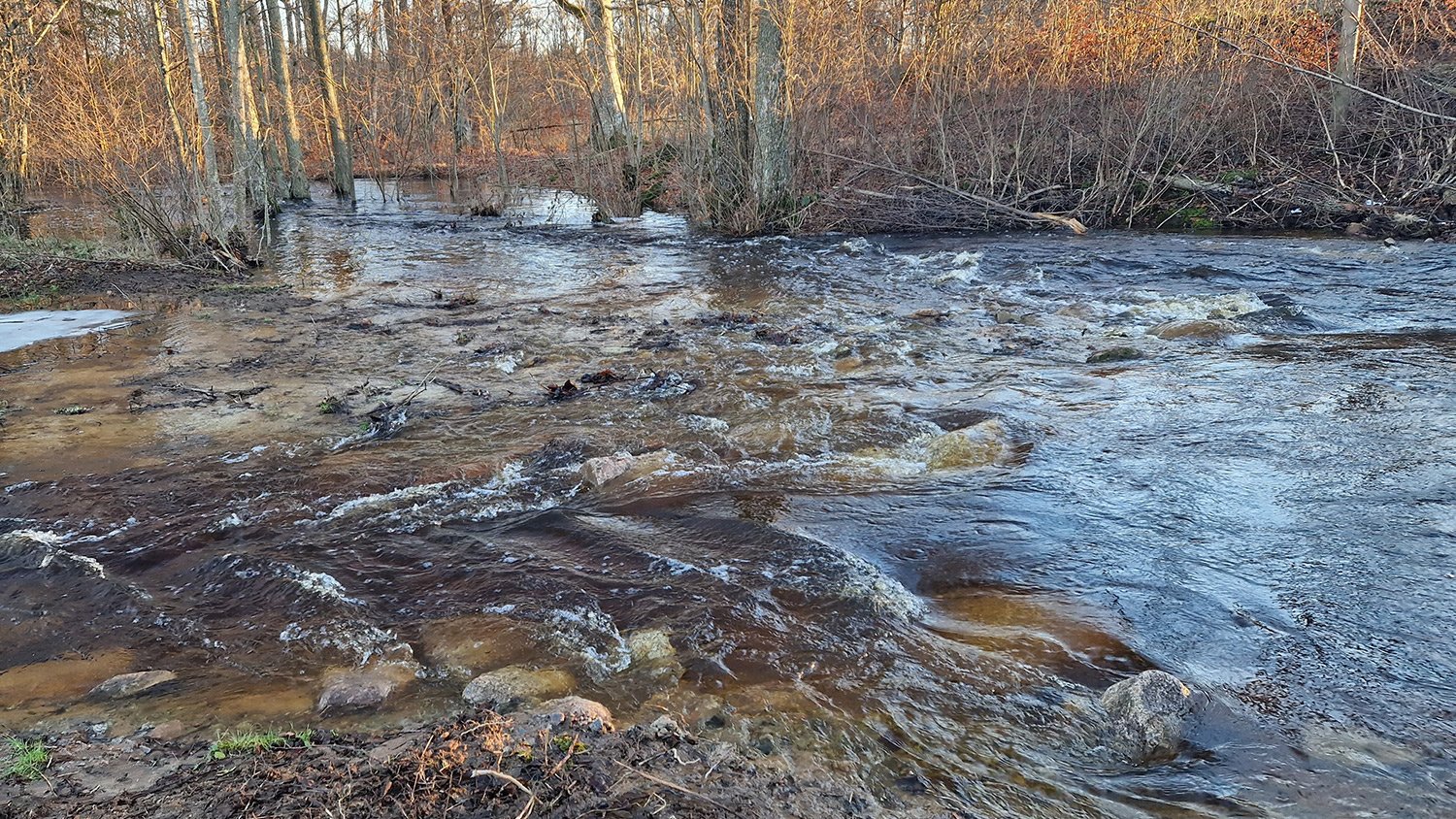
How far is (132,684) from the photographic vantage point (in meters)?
3.10

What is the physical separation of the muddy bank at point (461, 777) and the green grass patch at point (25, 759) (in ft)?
0.10

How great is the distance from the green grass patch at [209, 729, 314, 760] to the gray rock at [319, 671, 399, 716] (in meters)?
0.23

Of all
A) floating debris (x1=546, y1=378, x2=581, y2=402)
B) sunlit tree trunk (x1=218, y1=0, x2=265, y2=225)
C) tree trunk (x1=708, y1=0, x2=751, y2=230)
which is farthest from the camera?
sunlit tree trunk (x1=218, y1=0, x2=265, y2=225)

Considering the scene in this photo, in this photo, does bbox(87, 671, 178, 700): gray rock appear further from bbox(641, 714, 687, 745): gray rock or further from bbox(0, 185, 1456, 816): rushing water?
bbox(641, 714, 687, 745): gray rock

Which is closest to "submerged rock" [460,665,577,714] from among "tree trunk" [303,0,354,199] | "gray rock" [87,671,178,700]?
"gray rock" [87,671,178,700]

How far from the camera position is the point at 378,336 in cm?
828

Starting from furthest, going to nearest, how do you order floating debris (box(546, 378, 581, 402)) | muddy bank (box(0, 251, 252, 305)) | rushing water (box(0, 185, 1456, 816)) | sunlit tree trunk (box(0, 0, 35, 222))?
sunlit tree trunk (box(0, 0, 35, 222))
muddy bank (box(0, 251, 252, 305))
floating debris (box(546, 378, 581, 402))
rushing water (box(0, 185, 1456, 816))

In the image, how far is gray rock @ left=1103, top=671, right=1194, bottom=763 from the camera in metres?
2.76

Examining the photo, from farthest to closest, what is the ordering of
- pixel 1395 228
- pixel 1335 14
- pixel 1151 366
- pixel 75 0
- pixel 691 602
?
pixel 75 0, pixel 1335 14, pixel 1395 228, pixel 1151 366, pixel 691 602

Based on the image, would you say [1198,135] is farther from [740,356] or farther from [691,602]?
[691,602]

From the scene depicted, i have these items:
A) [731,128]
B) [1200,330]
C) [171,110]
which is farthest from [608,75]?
[1200,330]

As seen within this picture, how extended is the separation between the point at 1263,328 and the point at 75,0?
18701mm

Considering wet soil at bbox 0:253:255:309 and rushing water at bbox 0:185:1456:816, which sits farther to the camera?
wet soil at bbox 0:253:255:309

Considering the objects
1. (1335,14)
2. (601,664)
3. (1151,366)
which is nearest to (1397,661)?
(601,664)
